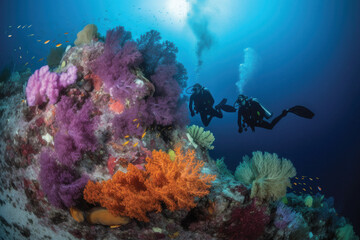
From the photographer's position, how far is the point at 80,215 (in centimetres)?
263

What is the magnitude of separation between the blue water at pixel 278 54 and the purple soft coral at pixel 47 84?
122ft

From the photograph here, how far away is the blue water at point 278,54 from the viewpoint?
133ft

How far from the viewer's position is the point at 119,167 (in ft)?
9.71

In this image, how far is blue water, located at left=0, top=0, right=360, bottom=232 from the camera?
4044 cm

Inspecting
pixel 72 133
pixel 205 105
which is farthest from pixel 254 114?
pixel 72 133

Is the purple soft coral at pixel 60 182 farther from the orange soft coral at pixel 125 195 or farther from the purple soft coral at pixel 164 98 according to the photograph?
the purple soft coral at pixel 164 98

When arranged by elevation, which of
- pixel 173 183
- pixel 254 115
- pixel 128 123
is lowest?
pixel 173 183

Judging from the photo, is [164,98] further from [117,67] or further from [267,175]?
[267,175]

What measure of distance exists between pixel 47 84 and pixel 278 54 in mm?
65079

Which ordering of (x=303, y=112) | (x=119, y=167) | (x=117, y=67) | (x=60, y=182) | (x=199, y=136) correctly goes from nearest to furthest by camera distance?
(x=60, y=182), (x=119, y=167), (x=117, y=67), (x=199, y=136), (x=303, y=112)

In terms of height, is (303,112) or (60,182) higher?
(303,112)

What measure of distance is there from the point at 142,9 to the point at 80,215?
236 feet

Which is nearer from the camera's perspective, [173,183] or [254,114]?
[173,183]

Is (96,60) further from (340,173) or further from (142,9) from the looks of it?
(142,9)
